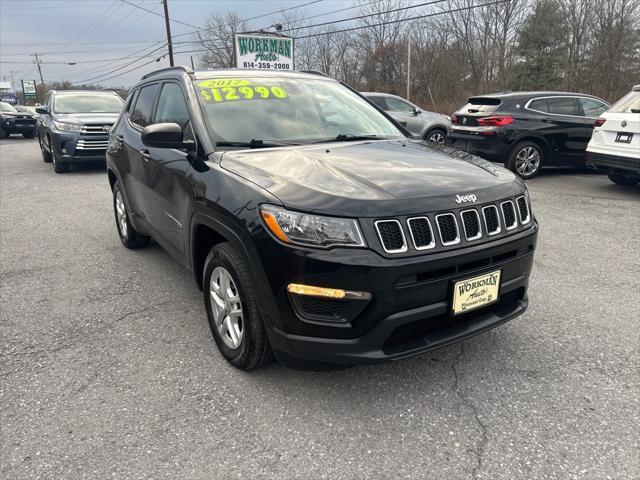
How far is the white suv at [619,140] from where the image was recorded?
7.10 metres

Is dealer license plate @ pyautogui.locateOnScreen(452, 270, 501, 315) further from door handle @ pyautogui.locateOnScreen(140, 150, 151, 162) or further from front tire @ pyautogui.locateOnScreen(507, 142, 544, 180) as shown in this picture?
front tire @ pyautogui.locateOnScreen(507, 142, 544, 180)

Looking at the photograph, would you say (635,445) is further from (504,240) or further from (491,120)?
(491,120)

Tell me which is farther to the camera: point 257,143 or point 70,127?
point 70,127

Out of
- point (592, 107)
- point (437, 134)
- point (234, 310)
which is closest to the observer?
point (234, 310)

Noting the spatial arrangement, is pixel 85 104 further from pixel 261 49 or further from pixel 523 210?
pixel 523 210

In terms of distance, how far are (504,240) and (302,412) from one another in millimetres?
1388

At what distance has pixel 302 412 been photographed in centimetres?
252

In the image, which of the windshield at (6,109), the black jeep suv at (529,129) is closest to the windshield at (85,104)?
the black jeep suv at (529,129)

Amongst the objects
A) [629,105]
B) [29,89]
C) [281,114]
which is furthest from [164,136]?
[29,89]

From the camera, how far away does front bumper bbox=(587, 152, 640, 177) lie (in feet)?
23.3

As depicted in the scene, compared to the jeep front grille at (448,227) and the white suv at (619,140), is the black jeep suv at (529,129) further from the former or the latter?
the jeep front grille at (448,227)

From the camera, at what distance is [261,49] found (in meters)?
18.4

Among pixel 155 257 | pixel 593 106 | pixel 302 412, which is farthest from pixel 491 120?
pixel 302 412

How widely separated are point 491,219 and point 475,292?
0.40 metres
